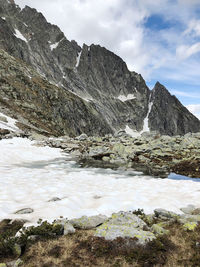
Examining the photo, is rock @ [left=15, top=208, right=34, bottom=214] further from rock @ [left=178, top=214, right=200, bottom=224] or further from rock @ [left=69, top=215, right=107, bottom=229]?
rock @ [left=178, top=214, right=200, bottom=224]

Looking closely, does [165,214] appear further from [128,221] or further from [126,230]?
[126,230]

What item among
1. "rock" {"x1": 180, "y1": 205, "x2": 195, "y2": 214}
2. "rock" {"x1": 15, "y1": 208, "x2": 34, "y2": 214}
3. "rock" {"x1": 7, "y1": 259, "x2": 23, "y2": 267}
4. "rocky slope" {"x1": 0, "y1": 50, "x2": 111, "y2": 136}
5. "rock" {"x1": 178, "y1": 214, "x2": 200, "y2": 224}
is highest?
"rocky slope" {"x1": 0, "y1": 50, "x2": 111, "y2": 136}

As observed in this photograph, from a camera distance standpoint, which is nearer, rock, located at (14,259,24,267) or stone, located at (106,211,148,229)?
rock, located at (14,259,24,267)

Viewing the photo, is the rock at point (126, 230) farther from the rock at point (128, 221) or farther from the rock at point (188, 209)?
the rock at point (188, 209)

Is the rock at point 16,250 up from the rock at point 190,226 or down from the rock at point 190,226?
down

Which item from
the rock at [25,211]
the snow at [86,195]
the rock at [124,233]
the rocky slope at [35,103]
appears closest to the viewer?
the rock at [124,233]

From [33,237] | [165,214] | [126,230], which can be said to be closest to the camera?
[33,237]

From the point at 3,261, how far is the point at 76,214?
12.1 feet

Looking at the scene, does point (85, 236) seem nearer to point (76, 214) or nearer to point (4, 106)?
point (76, 214)

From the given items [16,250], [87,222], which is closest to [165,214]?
[87,222]

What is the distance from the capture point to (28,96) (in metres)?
82.0

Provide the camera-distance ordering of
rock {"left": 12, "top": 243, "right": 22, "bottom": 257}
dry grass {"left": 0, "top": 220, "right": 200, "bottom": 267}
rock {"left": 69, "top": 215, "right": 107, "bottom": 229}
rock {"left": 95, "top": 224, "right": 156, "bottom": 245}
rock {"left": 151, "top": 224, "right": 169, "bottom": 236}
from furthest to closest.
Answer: rock {"left": 69, "top": 215, "right": 107, "bottom": 229}, rock {"left": 151, "top": 224, "right": 169, "bottom": 236}, rock {"left": 95, "top": 224, "right": 156, "bottom": 245}, rock {"left": 12, "top": 243, "right": 22, "bottom": 257}, dry grass {"left": 0, "top": 220, "right": 200, "bottom": 267}

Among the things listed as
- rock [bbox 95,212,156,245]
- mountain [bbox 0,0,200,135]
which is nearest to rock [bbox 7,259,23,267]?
rock [bbox 95,212,156,245]

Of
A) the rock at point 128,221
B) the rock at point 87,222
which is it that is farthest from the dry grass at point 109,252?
the rock at point 128,221
